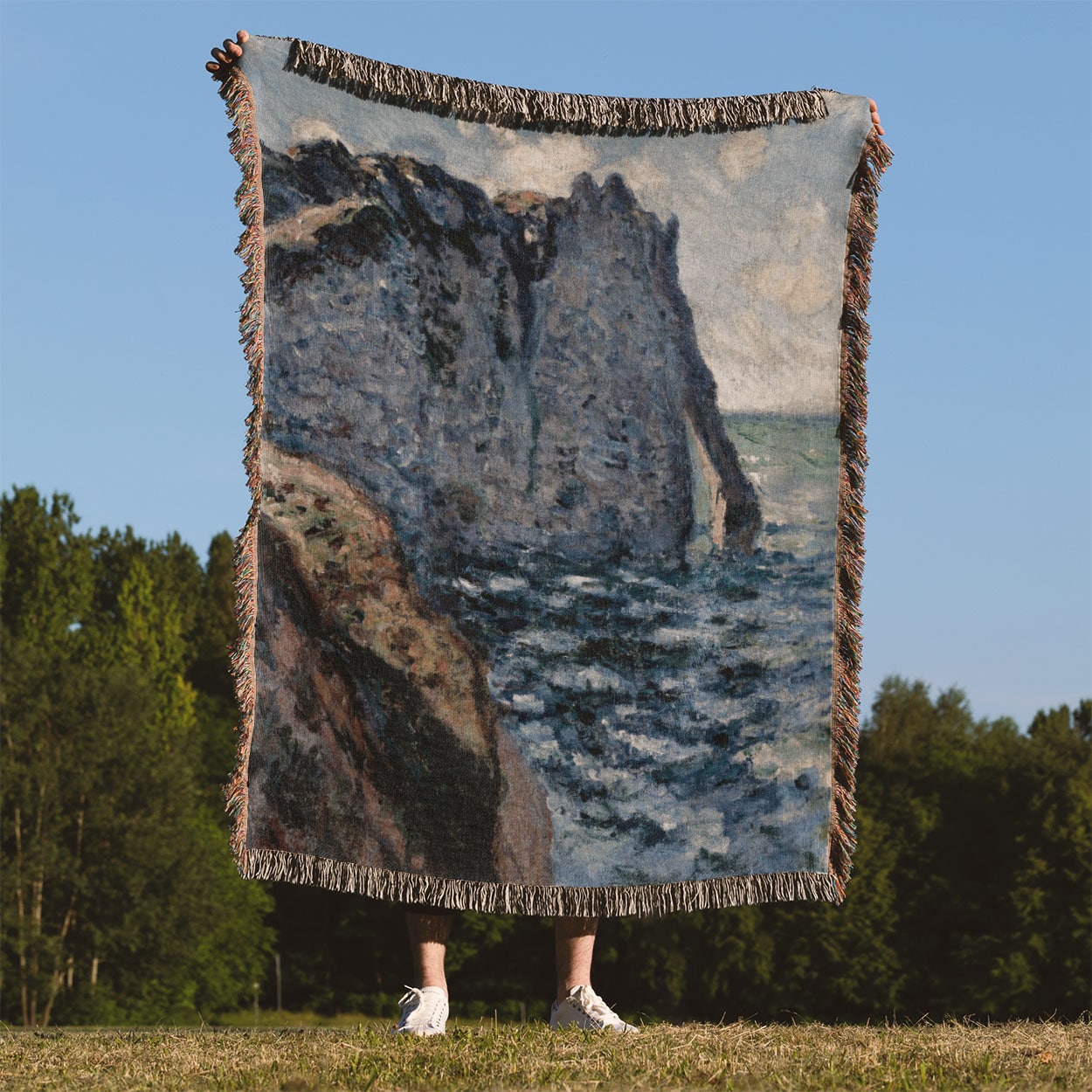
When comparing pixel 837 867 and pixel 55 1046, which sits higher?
pixel 837 867

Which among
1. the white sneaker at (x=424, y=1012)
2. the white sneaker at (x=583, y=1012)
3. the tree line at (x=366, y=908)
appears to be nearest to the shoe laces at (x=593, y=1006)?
the white sneaker at (x=583, y=1012)

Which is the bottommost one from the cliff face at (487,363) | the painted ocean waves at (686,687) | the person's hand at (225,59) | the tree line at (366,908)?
the tree line at (366,908)

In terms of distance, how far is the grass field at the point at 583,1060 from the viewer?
14.3 ft

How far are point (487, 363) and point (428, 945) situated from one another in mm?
2601

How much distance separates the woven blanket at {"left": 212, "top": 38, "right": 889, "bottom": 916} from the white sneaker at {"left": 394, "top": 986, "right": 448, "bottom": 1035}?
0.39 meters

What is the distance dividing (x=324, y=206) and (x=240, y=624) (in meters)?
1.92

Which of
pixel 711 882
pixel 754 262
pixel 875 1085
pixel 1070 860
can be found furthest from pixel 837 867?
pixel 1070 860

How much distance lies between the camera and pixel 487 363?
21.7 ft

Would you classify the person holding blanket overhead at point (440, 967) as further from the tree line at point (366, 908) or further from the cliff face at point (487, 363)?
the tree line at point (366, 908)

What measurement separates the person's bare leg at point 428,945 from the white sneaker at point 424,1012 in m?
0.05

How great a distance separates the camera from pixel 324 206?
6.50 metres

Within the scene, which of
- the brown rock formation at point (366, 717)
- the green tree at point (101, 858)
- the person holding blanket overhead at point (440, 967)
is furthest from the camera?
the green tree at point (101, 858)

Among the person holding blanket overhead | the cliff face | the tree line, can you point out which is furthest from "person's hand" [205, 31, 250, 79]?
the tree line

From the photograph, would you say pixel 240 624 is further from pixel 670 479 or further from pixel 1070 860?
pixel 1070 860
